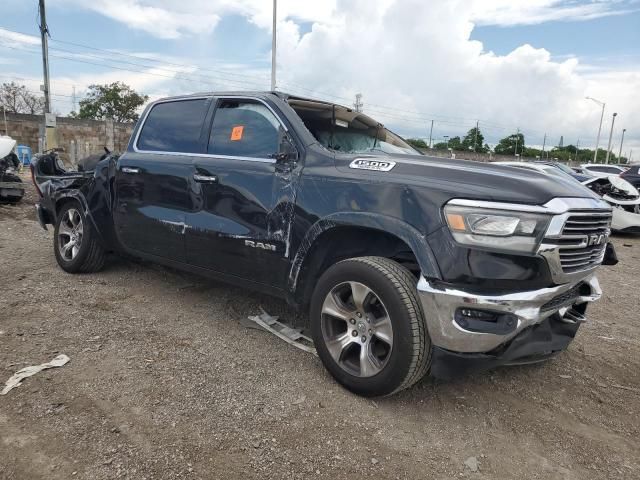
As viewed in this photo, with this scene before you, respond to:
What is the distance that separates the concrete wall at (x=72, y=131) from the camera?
2617 centimetres

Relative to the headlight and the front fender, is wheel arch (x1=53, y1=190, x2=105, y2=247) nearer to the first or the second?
the front fender

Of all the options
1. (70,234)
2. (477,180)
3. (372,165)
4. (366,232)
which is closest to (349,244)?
(366,232)

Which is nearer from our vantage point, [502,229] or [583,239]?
[502,229]

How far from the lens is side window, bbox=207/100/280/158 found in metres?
3.56

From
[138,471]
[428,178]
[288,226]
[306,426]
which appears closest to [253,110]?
[288,226]

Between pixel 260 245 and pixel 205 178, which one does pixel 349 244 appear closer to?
pixel 260 245

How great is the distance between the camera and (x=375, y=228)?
287 centimetres

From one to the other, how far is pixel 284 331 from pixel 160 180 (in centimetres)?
160

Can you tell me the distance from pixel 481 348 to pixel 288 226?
1410mm

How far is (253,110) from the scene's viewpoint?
3719mm

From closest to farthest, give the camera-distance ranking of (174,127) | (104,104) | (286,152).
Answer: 1. (286,152)
2. (174,127)
3. (104,104)

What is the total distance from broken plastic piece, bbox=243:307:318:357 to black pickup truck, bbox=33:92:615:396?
0.40m

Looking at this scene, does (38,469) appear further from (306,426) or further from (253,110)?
(253,110)

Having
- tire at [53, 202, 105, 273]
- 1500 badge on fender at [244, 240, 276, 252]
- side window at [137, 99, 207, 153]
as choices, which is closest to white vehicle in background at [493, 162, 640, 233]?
side window at [137, 99, 207, 153]
